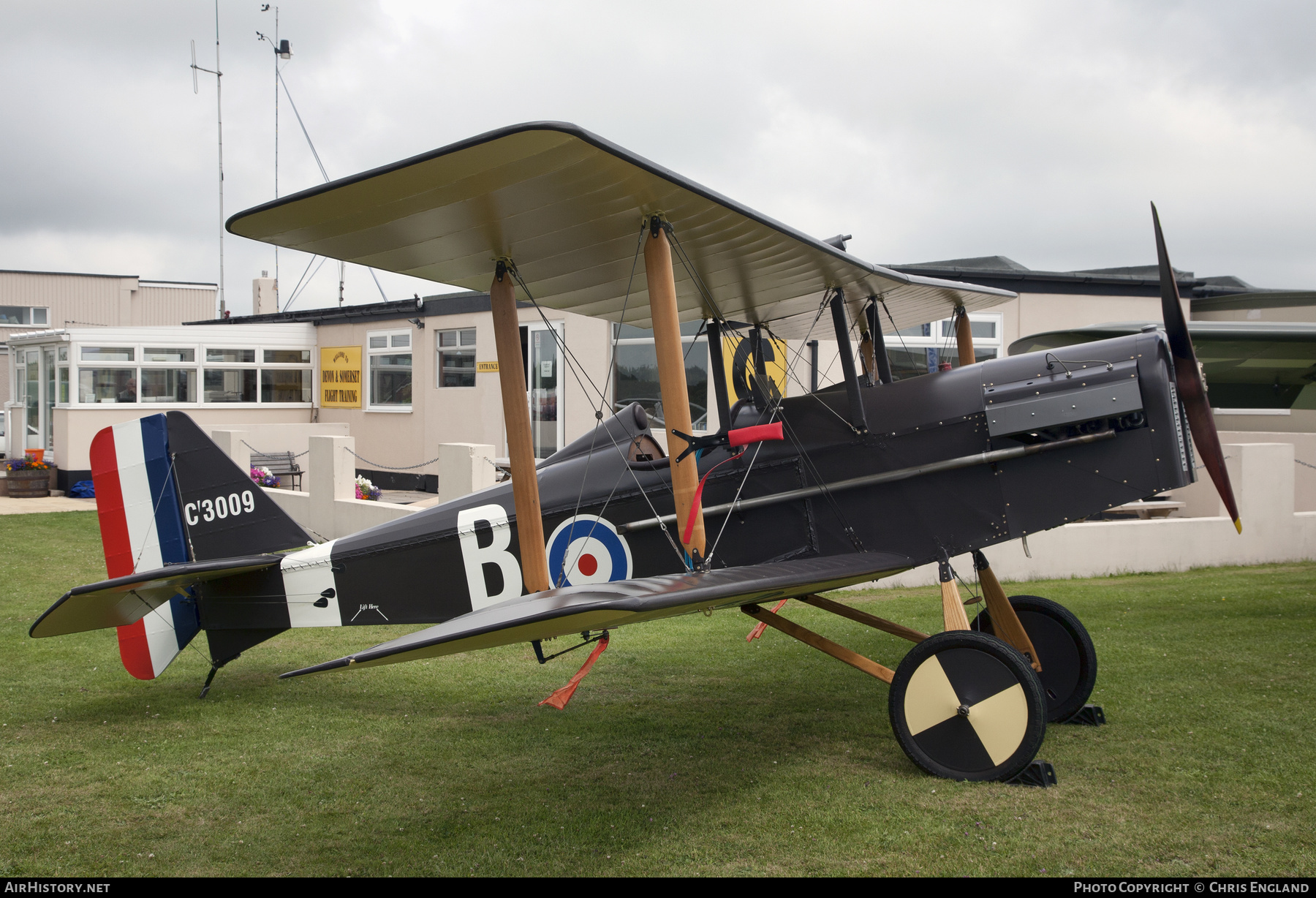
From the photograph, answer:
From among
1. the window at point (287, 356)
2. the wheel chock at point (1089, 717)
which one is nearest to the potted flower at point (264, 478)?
the window at point (287, 356)

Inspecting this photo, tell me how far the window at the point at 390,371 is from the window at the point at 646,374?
18.0 ft

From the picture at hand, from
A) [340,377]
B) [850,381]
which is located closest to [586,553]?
[850,381]

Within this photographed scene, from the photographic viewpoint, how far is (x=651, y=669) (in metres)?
6.61

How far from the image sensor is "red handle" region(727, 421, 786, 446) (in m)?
4.08

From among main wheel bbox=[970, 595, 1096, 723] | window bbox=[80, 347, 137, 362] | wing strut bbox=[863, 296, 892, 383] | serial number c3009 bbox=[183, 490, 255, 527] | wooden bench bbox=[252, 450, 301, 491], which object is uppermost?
window bbox=[80, 347, 137, 362]

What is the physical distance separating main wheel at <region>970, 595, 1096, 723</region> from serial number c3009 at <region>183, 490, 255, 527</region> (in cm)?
454

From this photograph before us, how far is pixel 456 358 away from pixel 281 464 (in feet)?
13.8

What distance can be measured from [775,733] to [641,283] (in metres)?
2.60

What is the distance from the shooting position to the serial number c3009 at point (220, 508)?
5770 millimetres

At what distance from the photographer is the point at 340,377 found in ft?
67.2

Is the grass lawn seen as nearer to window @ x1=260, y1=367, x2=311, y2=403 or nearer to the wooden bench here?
the wooden bench

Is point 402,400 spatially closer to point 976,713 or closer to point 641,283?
point 641,283

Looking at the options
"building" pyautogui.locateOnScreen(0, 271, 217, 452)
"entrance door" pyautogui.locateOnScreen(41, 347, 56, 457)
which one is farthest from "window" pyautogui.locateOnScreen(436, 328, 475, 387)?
"building" pyautogui.locateOnScreen(0, 271, 217, 452)

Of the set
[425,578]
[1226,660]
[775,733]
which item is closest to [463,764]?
[425,578]
